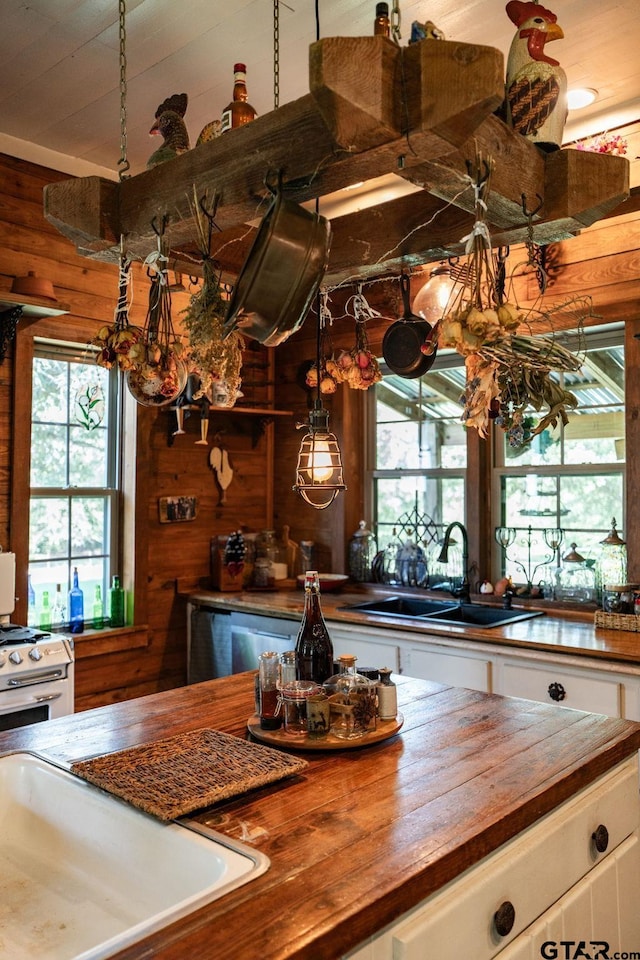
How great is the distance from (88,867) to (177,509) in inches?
111

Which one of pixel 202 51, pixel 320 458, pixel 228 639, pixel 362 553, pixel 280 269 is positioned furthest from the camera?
pixel 362 553

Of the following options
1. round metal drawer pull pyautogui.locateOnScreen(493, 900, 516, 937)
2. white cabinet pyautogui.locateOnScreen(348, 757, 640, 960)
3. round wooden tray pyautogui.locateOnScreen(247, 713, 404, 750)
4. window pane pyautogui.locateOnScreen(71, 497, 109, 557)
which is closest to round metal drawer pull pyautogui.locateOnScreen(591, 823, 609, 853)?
white cabinet pyautogui.locateOnScreen(348, 757, 640, 960)

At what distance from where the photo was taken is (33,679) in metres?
2.86

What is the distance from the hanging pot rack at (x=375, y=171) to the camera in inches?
45.2

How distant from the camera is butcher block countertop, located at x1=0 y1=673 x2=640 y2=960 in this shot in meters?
1.01

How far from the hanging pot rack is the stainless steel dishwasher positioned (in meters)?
2.05

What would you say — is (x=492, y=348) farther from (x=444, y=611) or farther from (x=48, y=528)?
(x=48, y=528)

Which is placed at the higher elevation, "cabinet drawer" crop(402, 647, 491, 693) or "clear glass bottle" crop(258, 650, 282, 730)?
"clear glass bottle" crop(258, 650, 282, 730)

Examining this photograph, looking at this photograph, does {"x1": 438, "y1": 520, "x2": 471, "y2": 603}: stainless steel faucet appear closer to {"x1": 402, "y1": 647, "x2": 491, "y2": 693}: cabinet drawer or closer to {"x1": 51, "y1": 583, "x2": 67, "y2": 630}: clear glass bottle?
{"x1": 402, "y1": 647, "x2": 491, "y2": 693}: cabinet drawer

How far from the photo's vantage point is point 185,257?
1.83 metres

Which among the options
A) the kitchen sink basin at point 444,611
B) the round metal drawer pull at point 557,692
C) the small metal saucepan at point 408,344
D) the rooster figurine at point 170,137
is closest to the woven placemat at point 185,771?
the small metal saucepan at point 408,344

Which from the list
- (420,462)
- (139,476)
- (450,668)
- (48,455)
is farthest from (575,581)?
(48,455)

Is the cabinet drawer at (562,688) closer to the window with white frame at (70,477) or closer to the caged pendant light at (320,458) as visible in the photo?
the caged pendant light at (320,458)

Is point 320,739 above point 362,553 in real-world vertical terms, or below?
below
